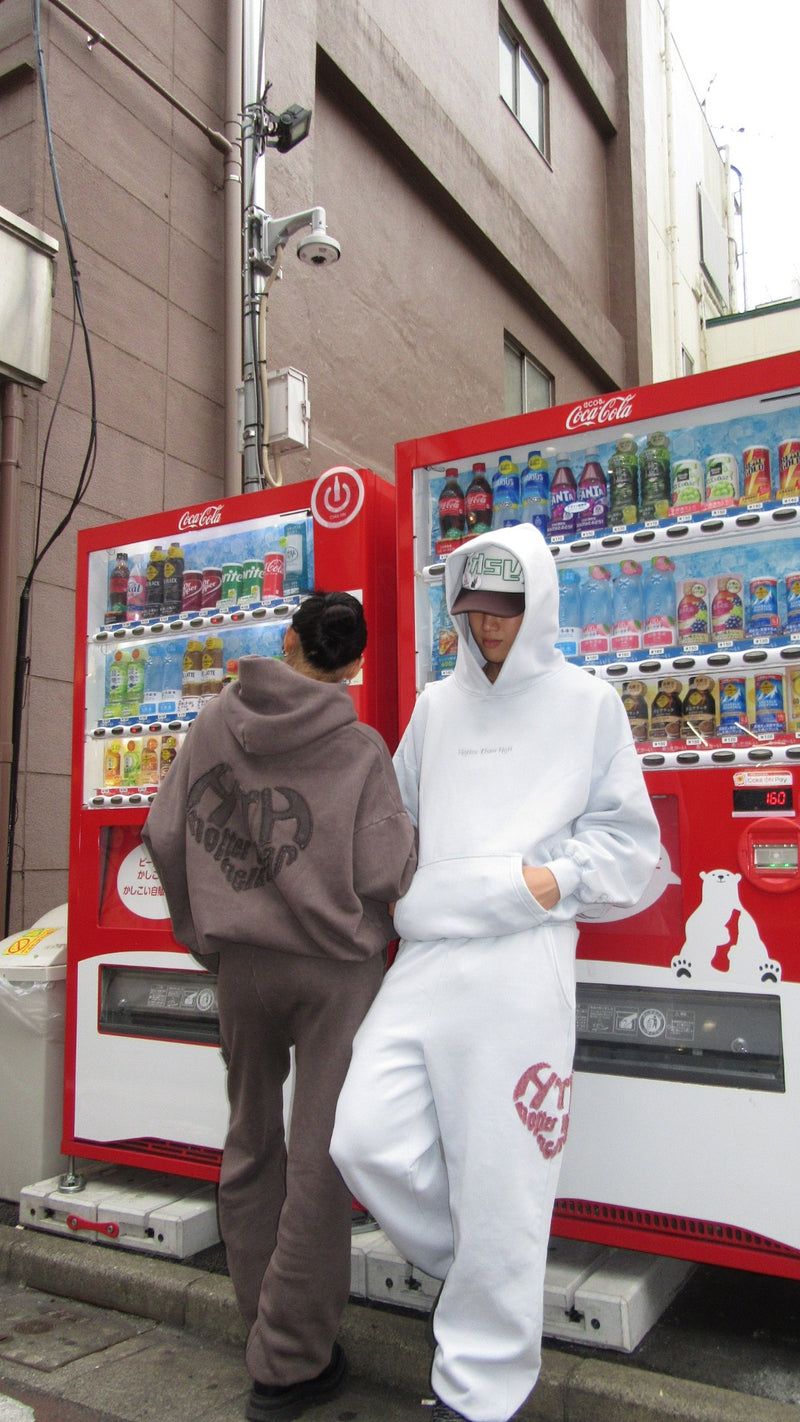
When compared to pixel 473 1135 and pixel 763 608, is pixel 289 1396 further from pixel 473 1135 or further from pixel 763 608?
pixel 763 608

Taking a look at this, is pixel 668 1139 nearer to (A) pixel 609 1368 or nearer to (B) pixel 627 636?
(A) pixel 609 1368

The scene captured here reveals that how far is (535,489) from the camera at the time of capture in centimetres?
329

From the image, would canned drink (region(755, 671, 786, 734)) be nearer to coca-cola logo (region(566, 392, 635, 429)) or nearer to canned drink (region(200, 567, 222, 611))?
coca-cola logo (region(566, 392, 635, 429))

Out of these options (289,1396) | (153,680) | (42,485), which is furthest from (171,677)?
(289,1396)

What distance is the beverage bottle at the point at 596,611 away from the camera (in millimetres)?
3143

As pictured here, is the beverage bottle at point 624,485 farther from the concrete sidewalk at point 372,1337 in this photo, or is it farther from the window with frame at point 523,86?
the window with frame at point 523,86

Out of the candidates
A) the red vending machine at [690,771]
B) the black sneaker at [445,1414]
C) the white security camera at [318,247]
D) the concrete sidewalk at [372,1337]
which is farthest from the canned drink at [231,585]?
the black sneaker at [445,1414]

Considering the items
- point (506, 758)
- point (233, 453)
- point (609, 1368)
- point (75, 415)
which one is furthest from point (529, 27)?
point (609, 1368)

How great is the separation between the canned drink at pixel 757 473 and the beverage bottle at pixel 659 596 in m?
0.33

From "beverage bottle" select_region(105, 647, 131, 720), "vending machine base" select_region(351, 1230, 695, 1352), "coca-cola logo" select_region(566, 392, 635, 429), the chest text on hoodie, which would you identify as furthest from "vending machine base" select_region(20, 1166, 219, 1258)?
"coca-cola logo" select_region(566, 392, 635, 429)

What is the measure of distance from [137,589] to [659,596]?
2.03 metres

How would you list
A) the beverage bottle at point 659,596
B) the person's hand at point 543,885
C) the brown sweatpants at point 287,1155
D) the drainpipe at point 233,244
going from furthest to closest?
1. the drainpipe at point 233,244
2. the beverage bottle at point 659,596
3. the brown sweatpants at point 287,1155
4. the person's hand at point 543,885

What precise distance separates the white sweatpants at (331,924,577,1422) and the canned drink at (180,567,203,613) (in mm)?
1916

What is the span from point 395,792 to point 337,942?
15.5 inches
